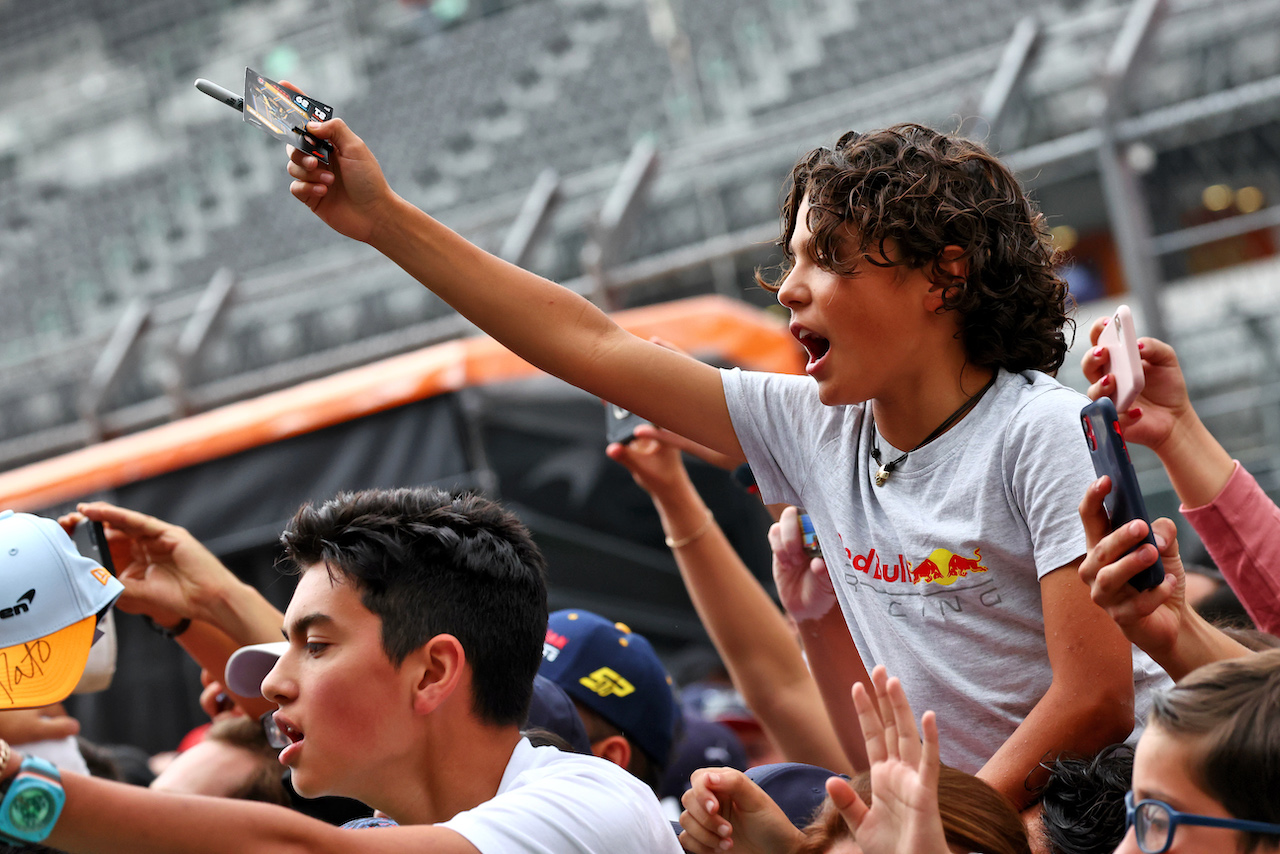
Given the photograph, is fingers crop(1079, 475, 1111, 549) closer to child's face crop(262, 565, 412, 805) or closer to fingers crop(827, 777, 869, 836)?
fingers crop(827, 777, 869, 836)

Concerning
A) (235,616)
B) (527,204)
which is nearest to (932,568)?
(235,616)

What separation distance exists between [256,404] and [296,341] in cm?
123

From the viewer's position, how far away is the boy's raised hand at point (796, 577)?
1.84m

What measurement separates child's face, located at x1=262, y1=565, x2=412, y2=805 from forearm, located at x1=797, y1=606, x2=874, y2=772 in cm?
72

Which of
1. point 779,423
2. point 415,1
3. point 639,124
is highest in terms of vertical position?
point 415,1

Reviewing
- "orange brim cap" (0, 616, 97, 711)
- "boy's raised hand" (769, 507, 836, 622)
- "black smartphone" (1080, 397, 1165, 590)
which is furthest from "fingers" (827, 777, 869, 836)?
"orange brim cap" (0, 616, 97, 711)

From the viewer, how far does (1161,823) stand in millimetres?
1055

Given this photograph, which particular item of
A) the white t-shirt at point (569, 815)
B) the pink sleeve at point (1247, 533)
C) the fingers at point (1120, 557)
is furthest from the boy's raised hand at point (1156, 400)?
the white t-shirt at point (569, 815)

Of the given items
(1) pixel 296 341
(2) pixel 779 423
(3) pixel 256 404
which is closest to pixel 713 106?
(1) pixel 296 341

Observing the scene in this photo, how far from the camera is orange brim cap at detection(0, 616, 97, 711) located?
4.37 ft

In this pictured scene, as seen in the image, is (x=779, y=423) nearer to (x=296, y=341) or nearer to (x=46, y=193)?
(x=296, y=341)

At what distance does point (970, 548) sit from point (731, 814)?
0.40 m

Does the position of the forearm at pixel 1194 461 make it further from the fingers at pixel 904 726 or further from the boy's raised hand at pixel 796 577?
the fingers at pixel 904 726

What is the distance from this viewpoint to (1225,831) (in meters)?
1.02
